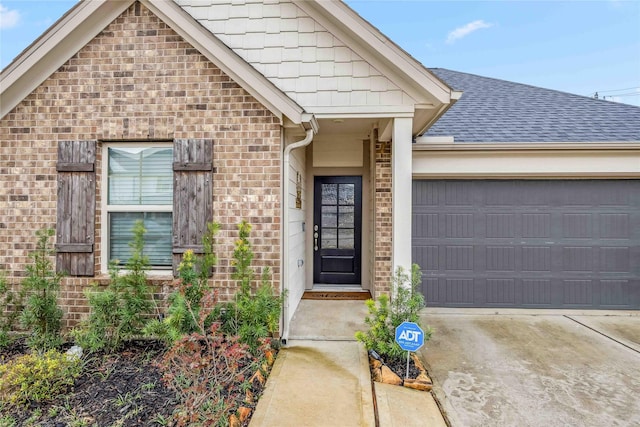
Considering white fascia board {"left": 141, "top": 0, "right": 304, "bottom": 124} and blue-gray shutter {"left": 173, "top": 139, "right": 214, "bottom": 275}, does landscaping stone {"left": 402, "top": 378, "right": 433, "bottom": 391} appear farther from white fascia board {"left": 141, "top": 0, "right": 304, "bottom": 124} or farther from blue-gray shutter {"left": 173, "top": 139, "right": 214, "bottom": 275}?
white fascia board {"left": 141, "top": 0, "right": 304, "bottom": 124}

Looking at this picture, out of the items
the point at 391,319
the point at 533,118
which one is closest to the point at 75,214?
the point at 391,319

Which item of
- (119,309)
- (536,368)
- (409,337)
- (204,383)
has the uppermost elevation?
(119,309)

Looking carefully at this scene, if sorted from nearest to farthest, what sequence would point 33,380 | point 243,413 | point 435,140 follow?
point 243,413
point 33,380
point 435,140

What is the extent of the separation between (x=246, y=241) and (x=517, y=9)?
14.1m

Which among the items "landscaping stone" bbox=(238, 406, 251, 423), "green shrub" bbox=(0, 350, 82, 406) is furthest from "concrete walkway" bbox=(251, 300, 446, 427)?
"green shrub" bbox=(0, 350, 82, 406)

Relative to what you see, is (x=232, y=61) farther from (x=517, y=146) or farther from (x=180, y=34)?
(x=517, y=146)

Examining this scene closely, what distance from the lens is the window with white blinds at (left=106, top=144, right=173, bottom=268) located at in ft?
13.8

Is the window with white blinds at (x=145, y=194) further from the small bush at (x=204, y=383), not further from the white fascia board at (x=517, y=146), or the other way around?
the white fascia board at (x=517, y=146)

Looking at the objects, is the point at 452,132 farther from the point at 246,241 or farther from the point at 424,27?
the point at 424,27

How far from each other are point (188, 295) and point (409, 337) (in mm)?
2395

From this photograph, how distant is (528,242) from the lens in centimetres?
573

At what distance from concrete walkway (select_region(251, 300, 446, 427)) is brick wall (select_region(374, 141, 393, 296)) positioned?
4.75ft

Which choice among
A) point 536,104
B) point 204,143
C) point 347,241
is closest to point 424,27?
point 536,104

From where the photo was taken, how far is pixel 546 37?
46.2 feet
